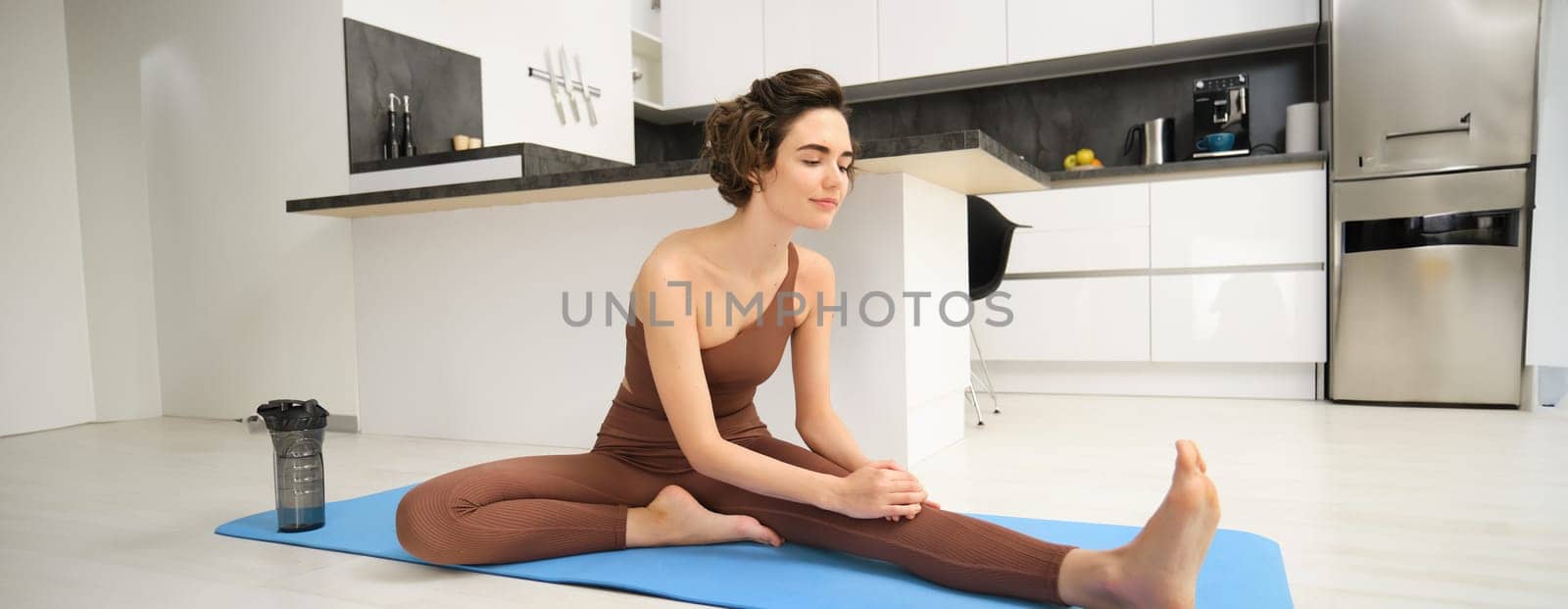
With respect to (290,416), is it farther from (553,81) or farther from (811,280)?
(553,81)

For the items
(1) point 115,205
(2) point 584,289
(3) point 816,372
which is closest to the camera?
(3) point 816,372

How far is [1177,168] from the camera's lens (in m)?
3.87

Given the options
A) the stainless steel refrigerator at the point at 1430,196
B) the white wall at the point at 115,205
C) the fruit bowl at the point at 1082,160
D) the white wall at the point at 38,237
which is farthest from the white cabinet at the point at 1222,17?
the white wall at the point at 38,237

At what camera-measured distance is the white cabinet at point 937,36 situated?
456 cm

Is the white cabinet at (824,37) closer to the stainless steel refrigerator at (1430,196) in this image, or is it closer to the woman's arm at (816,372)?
the stainless steel refrigerator at (1430,196)

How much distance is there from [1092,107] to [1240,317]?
1452 millimetres

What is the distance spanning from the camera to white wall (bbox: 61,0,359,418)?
11.6ft

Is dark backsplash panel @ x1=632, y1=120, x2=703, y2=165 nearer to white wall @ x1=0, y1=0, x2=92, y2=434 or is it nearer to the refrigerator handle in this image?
white wall @ x1=0, y1=0, x2=92, y2=434

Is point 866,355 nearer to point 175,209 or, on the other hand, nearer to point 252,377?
point 252,377

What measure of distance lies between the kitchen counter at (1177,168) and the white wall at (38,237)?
392 cm

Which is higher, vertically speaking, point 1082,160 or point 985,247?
point 1082,160

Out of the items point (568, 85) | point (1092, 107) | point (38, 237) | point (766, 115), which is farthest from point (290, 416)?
point (1092, 107)

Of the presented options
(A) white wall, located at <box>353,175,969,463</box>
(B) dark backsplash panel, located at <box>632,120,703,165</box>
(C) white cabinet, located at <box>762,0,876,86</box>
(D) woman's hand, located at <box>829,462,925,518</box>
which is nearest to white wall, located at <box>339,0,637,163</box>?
(B) dark backsplash panel, located at <box>632,120,703,165</box>

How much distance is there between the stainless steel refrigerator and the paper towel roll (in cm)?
37
